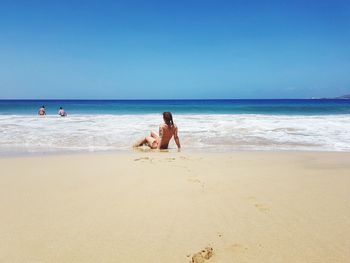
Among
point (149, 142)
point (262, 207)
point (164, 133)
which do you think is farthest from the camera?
point (149, 142)

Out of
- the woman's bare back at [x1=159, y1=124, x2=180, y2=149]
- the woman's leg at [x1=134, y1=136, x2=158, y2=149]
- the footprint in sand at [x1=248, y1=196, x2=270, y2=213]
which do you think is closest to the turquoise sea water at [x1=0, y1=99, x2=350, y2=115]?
the woman's leg at [x1=134, y1=136, x2=158, y2=149]

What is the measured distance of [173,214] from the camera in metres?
3.15

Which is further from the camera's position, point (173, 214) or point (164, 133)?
point (164, 133)

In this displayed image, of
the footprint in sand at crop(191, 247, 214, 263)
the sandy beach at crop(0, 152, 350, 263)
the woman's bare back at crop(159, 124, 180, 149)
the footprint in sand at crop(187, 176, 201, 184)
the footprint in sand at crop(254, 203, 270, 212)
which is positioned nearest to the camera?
the footprint in sand at crop(191, 247, 214, 263)

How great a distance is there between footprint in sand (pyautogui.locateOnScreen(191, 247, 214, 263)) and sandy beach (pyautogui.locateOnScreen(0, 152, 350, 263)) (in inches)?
1.4

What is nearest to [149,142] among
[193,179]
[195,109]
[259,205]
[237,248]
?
[193,179]

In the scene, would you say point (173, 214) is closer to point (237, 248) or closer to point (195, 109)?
point (237, 248)

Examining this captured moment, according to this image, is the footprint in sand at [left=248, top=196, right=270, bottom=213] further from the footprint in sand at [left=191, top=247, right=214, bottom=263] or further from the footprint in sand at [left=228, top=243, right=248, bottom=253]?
the footprint in sand at [left=191, top=247, right=214, bottom=263]

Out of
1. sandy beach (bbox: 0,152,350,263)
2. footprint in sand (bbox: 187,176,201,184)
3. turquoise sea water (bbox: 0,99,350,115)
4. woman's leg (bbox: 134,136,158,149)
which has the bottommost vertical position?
turquoise sea water (bbox: 0,99,350,115)

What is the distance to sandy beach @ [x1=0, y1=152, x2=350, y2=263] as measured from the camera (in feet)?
7.96

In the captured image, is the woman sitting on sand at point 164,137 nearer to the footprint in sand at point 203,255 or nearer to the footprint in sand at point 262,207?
the footprint in sand at point 262,207

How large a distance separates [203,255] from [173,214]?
32.2 inches

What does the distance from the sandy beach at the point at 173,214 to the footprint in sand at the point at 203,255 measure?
0.04 metres

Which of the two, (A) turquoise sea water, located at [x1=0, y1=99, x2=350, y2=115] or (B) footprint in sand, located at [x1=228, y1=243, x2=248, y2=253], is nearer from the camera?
(B) footprint in sand, located at [x1=228, y1=243, x2=248, y2=253]
